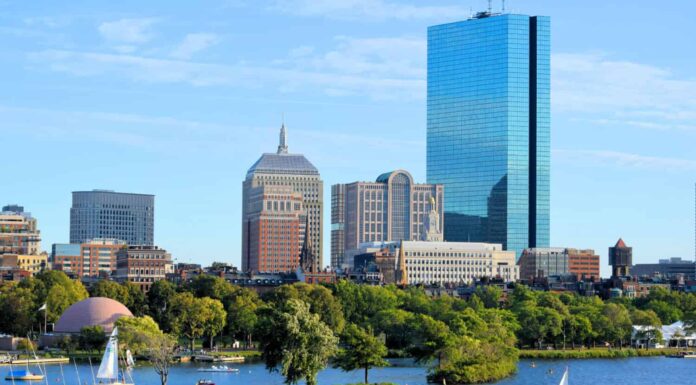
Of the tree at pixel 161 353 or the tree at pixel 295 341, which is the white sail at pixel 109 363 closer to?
the tree at pixel 161 353

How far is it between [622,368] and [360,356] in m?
53.1

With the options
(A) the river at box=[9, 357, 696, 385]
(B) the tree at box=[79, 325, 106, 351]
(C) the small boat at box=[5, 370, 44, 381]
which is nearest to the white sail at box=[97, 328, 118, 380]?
(A) the river at box=[9, 357, 696, 385]

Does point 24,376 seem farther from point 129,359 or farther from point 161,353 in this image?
point 161,353

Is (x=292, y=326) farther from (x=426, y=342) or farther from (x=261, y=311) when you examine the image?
(x=426, y=342)

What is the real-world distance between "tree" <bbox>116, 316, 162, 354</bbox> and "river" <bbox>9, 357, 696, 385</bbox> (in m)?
2.86

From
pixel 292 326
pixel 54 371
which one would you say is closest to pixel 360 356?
pixel 292 326

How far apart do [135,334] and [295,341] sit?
58.5m

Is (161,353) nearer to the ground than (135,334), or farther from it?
nearer to the ground

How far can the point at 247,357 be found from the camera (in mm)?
192125

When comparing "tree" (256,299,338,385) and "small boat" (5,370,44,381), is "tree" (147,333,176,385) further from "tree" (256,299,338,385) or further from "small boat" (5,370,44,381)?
"tree" (256,299,338,385)

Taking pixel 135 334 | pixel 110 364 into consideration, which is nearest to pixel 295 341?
pixel 110 364

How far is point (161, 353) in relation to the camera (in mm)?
147125

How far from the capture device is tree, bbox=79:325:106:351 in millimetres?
190375

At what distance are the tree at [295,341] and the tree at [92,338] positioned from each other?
7340cm
